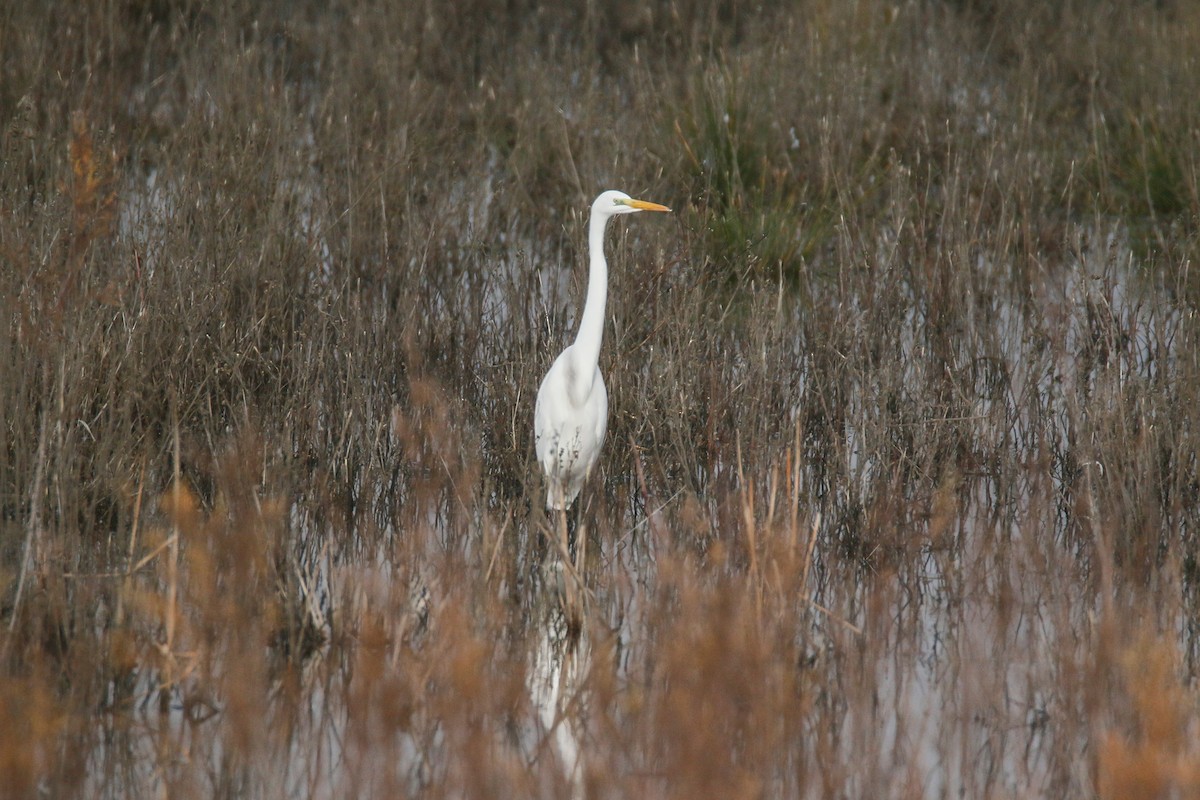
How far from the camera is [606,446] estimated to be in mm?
3871

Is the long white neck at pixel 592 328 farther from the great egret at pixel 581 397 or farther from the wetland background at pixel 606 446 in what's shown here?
the wetland background at pixel 606 446

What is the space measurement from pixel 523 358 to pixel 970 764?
6.08 feet

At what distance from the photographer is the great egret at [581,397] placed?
3.34 m

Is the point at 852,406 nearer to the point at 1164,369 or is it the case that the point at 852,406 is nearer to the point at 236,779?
the point at 1164,369

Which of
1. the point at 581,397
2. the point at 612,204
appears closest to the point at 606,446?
the point at 581,397

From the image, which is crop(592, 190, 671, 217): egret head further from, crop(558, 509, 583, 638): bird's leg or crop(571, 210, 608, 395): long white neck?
crop(558, 509, 583, 638): bird's leg

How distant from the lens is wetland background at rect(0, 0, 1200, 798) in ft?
7.77

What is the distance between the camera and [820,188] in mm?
5688

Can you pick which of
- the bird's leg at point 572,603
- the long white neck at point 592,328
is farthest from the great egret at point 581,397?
the bird's leg at point 572,603

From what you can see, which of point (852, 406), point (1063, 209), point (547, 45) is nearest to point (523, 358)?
point (852, 406)

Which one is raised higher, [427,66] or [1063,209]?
[427,66]

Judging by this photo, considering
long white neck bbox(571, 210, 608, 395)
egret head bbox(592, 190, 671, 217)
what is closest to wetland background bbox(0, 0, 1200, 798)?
long white neck bbox(571, 210, 608, 395)

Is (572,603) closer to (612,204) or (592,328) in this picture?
(592,328)

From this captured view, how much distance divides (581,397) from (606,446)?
550mm
